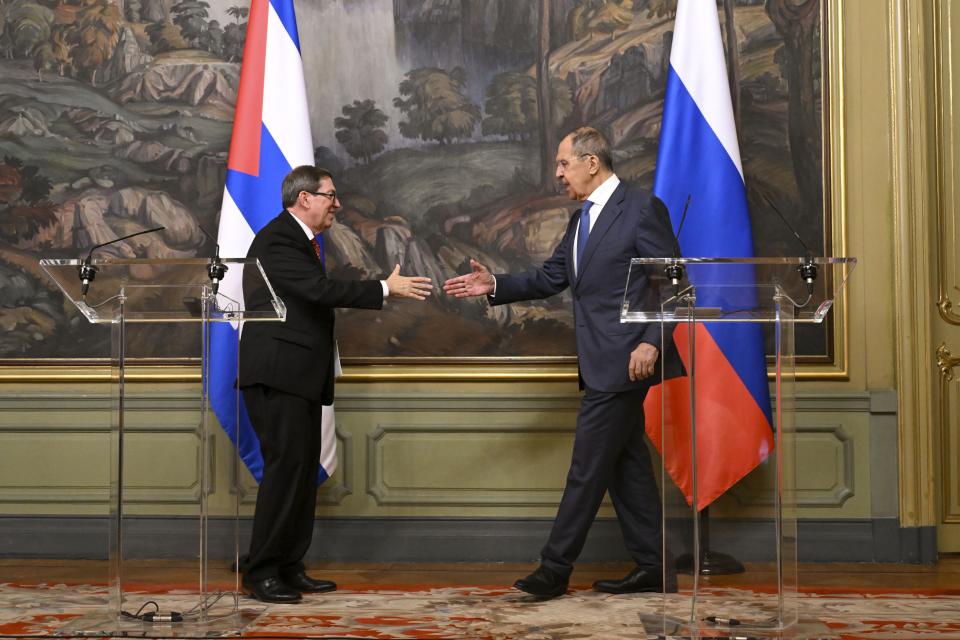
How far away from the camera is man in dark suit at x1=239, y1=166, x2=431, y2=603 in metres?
4.04

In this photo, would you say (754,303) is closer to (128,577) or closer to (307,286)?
(307,286)

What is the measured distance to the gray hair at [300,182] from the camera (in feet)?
14.0

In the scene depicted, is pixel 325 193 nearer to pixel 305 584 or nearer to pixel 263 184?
pixel 263 184

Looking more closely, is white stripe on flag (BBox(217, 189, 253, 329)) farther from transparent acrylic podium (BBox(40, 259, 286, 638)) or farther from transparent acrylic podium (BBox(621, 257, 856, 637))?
transparent acrylic podium (BBox(621, 257, 856, 637))

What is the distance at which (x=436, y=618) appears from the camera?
12.2 ft

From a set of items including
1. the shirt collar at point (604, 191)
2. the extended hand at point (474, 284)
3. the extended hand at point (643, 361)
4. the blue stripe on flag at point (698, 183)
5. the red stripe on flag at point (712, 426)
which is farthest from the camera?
the blue stripe on flag at point (698, 183)

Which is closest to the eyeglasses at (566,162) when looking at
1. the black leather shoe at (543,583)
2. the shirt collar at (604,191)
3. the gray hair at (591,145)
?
the gray hair at (591,145)

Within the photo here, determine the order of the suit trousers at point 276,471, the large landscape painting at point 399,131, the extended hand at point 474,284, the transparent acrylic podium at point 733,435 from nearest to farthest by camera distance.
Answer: the transparent acrylic podium at point 733,435 < the suit trousers at point 276,471 < the extended hand at point 474,284 < the large landscape painting at point 399,131

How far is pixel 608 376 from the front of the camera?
4027 mm

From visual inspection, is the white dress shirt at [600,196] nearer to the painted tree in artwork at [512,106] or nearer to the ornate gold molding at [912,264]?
the painted tree in artwork at [512,106]

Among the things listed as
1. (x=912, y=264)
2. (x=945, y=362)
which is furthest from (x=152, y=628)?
(x=945, y=362)

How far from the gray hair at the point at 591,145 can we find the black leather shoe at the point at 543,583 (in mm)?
1727

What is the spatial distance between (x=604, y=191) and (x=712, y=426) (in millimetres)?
1373

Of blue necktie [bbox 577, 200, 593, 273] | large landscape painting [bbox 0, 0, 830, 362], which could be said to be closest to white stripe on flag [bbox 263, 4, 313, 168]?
large landscape painting [bbox 0, 0, 830, 362]
